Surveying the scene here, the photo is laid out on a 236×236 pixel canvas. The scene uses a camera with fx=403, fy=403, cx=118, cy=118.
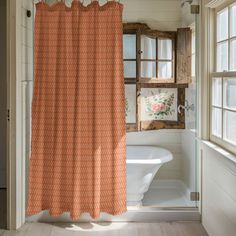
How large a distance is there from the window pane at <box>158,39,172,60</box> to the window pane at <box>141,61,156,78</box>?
138mm

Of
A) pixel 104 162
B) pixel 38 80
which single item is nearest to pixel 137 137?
pixel 104 162

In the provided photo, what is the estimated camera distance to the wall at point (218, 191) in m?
2.73

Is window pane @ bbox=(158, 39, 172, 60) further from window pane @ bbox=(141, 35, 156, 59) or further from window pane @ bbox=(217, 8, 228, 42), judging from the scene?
window pane @ bbox=(217, 8, 228, 42)

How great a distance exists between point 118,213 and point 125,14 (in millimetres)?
2173

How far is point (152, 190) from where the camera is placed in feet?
15.0

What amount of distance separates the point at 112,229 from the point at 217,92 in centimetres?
154

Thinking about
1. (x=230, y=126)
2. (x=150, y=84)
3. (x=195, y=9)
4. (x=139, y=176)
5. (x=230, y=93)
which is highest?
(x=195, y=9)

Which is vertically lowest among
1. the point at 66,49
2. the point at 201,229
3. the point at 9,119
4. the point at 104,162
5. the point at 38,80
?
the point at 201,229

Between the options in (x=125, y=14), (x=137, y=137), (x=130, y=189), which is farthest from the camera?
(x=137, y=137)

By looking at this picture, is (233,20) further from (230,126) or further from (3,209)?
(3,209)

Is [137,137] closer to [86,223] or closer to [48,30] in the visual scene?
[86,223]

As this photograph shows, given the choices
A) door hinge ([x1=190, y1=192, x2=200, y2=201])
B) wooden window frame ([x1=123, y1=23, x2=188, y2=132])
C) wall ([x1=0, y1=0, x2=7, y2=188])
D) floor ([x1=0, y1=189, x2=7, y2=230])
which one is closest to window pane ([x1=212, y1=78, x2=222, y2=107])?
door hinge ([x1=190, y1=192, x2=200, y2=201])

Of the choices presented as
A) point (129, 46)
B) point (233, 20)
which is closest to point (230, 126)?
point (233, 20)

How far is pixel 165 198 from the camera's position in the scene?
4320mm
